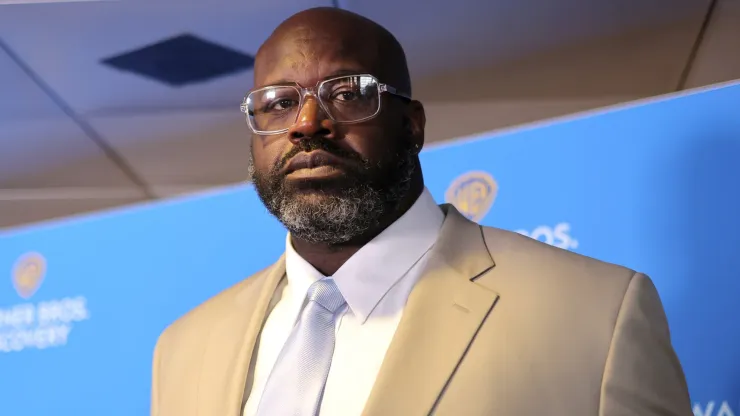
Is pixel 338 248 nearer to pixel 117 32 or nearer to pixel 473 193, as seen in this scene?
pixel 473 193

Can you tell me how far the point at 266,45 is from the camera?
1.09 meters

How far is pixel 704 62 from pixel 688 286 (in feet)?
3.89

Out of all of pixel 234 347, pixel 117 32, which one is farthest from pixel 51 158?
pixel 234 347

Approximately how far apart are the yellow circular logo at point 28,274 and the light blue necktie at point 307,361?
1144 mm

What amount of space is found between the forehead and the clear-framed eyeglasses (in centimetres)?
2

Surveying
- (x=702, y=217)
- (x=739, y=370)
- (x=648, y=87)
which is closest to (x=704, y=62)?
(x=648, y=87)

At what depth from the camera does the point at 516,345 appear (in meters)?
0.88

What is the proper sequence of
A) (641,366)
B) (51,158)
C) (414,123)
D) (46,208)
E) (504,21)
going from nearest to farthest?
1. (641,366)
2. (414,123)
3. (504,21)
4. (51,158)
5. (46,208)

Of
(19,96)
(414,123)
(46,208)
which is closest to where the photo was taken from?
(414,123)

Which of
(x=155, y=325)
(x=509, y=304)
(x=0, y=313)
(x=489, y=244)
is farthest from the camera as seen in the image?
(x=0, y=313)

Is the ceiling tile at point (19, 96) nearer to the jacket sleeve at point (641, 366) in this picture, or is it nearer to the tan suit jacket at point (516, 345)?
the tan suit jacket at point (516, 345)

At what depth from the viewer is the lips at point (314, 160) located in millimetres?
968

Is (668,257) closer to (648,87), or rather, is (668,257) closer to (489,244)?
(489,244)

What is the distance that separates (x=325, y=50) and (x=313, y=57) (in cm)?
2
